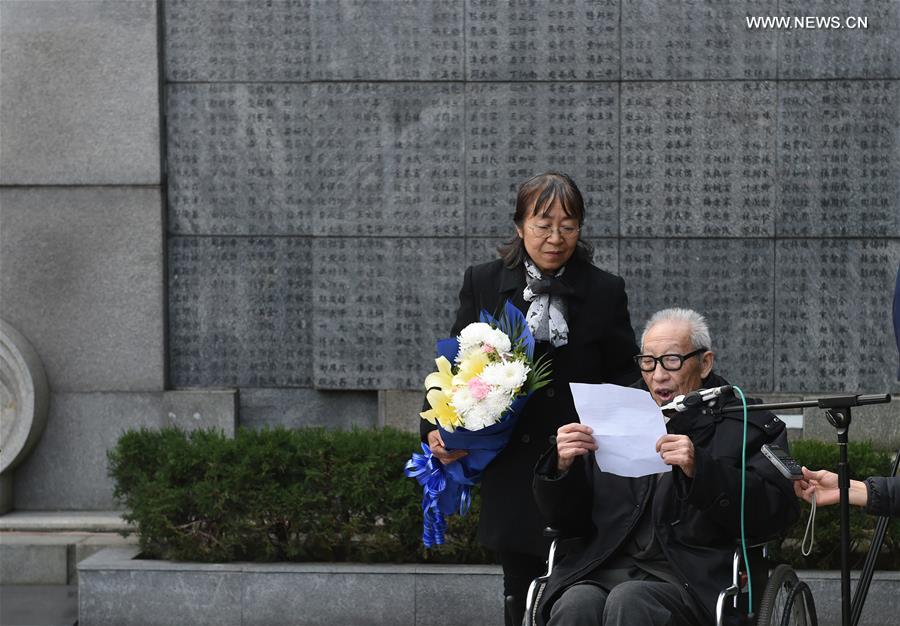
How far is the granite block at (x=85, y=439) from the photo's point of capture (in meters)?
6.52

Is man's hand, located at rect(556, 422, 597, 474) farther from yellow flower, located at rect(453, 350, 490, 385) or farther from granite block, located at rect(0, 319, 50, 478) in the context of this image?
granite block, located at rect(0, 319, 50, 478)

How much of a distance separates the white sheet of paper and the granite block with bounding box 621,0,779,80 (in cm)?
363

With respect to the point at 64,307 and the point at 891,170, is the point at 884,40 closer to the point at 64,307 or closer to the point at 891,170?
the point at 891,170

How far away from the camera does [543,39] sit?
641 centimetres

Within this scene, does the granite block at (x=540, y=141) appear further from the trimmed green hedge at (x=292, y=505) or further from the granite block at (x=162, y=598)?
the granite block at (x=162, y=598)

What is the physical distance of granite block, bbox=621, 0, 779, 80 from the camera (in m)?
6.38

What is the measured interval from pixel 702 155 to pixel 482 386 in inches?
135

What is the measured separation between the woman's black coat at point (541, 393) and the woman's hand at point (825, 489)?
66 cm

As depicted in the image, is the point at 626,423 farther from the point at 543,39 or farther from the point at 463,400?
the point at 543,39

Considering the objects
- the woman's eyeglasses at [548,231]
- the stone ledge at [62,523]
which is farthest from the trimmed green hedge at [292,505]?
the woman's eyeglasses at [548,231]

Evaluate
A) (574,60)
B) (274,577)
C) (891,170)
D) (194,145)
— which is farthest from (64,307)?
(891,170)

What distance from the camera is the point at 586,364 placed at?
3.68 m

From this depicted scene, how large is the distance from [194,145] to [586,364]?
3558 millimetres

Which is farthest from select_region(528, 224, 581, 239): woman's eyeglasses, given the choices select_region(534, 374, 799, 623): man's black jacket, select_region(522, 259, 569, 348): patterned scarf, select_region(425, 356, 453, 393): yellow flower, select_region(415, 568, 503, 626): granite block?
select_region(415, 568, 503, 626): granite block
